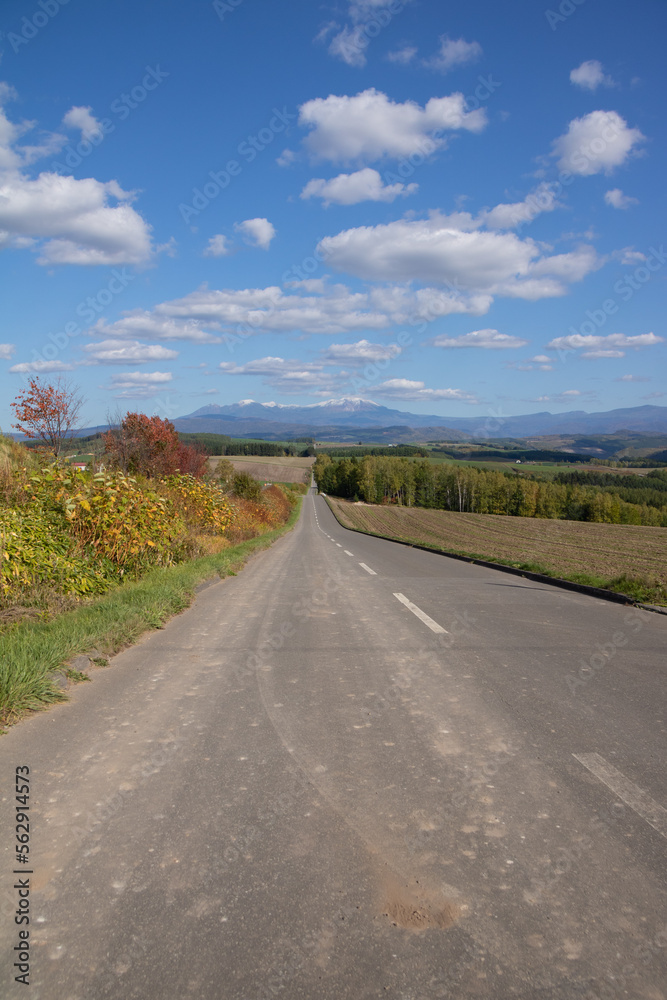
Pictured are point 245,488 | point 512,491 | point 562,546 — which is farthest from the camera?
point 512,491

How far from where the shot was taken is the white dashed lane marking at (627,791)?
10.0 ft

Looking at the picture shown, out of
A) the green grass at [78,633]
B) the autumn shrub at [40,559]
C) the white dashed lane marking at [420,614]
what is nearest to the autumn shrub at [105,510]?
the autumn shrub at [40,559]

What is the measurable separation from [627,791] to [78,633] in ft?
17.7

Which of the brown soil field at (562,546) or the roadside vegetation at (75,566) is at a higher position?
the roadside vegetation at (75,566)

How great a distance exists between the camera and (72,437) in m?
18.9

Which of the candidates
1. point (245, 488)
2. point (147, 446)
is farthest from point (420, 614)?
point (245, 488)

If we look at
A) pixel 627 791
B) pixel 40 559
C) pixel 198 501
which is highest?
pixel 198 501

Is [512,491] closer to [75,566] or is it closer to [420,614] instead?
[420,614]

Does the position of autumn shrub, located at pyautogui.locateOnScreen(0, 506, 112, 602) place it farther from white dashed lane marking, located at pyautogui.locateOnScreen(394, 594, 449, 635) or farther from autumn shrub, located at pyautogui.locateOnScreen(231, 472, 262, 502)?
autumn shrub, located at pyautogui.locateOnScreen(231, 472, 262, 502)

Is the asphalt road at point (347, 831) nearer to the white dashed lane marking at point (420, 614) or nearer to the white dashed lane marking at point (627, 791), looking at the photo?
the white dashed lane marking at point (627, 791)

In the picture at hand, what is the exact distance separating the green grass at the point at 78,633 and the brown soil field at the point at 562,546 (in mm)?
8148

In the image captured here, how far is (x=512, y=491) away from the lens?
90.3m

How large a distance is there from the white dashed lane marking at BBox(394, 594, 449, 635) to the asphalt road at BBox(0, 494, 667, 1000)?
153 cm

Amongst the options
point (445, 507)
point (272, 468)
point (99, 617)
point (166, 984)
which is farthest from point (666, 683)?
point (272, 468)
